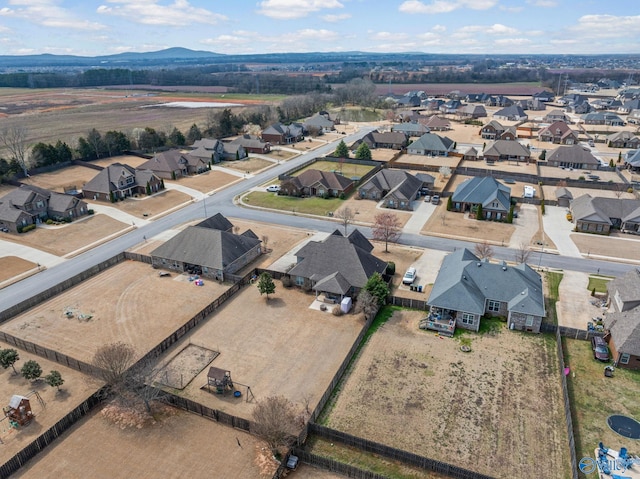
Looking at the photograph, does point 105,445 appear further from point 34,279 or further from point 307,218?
point 307,218

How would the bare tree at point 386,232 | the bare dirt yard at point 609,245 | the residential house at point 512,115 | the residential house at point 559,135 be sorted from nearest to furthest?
the bare dirt yard at point 609,245
the bare tree at point 386,232
the residential house at point 559,135
the residential house at point 512,115

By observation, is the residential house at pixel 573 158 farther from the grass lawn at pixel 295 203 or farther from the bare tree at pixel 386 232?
the bare tree at pixel 386 232

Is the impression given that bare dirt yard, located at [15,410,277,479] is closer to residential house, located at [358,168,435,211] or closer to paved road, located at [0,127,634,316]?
paved road, located at [0,127,634,316]

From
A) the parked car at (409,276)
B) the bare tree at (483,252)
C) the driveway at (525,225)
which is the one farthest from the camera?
the driveway at (525,225)

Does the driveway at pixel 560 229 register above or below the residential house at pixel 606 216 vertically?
below

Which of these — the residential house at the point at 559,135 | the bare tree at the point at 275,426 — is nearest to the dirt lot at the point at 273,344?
the bare tree at the point at 275,426


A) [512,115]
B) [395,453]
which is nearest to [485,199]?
[395,453]
